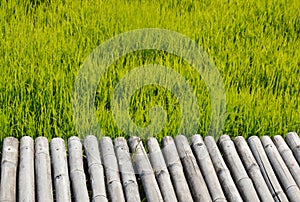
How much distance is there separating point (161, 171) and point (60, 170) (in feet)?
1.93

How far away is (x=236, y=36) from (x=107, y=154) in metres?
1.96

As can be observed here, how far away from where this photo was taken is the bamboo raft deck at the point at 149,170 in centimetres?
306

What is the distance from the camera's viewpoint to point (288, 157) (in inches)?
140

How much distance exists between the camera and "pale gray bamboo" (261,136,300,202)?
10.6ft

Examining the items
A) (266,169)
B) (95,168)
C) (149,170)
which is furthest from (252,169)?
(95,168)

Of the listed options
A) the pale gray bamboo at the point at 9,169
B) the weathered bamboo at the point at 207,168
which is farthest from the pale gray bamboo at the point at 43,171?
the weathered bamboo at the point at 207,168

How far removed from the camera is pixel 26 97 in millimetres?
3822

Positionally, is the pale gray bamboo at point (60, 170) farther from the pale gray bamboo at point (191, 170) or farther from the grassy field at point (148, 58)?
the pale gray bamboo at point (191, 170)

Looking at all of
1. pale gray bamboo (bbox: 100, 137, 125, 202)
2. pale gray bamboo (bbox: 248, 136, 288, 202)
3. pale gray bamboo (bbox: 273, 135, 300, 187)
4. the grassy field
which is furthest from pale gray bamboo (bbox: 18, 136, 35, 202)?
pale gray bamboo (bbox: 273, 135, 300, 187)

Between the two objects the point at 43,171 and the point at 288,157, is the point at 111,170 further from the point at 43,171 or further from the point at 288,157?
the point at 288,157

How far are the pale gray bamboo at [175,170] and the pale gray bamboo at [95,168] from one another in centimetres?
42

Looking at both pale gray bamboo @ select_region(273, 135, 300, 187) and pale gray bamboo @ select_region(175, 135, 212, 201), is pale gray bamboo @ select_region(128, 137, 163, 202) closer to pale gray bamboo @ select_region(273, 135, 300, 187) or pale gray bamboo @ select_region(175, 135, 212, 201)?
pale gray bamboo @ select_region(175, 135, 212, 201)

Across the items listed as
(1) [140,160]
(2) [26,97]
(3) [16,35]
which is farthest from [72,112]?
(3) [16,35]

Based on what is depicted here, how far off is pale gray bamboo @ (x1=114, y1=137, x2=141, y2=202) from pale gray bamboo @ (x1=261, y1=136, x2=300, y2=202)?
90 cm
